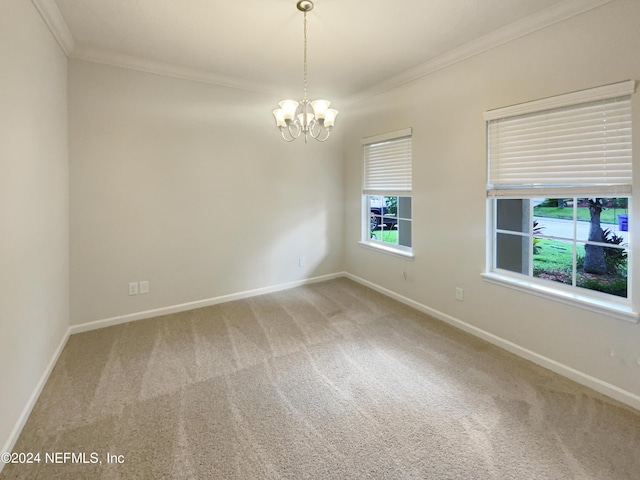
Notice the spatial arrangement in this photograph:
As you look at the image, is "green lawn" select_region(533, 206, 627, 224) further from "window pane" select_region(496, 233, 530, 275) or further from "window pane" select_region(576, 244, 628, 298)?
"window pane" select_region(496, 233, 530, 275)

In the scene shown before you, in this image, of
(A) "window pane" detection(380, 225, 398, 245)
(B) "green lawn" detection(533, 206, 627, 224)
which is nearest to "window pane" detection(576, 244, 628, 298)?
(B) "green lawn" detection(533, 206, 627, 224)

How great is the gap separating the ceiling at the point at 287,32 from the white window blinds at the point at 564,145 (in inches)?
24.7

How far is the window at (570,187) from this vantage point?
6.91 feet


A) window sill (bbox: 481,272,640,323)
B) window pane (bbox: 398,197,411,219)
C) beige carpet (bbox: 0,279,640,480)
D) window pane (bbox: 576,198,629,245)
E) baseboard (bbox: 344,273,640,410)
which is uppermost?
window pane (bbox: 398,197,411,219)

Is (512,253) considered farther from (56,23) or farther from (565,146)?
(56,23)

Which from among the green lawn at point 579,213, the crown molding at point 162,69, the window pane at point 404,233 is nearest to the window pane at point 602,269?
the green lawn at point 579,213

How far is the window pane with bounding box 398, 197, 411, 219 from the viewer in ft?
13.3

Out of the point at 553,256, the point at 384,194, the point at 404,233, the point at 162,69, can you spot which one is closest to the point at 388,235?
the point at 404,233

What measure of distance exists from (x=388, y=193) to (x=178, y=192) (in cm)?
251

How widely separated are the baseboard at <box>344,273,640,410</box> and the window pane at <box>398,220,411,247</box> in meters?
0.73

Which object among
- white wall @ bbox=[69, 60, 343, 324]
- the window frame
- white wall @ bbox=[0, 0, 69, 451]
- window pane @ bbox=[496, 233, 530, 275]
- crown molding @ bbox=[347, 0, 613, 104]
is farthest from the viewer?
the window frame

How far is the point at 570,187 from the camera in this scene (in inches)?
91.6

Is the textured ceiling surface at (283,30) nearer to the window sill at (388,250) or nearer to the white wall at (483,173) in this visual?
the white wall at (483,173)

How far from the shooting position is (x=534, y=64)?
2441 mm
